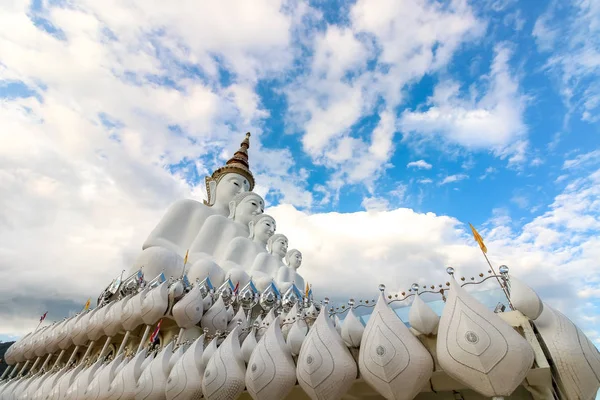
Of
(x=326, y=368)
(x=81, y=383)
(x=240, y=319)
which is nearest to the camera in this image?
(x=326, y=368)

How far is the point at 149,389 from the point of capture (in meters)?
6.65

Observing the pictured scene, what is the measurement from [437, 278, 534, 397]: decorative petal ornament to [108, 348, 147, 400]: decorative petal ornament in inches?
245

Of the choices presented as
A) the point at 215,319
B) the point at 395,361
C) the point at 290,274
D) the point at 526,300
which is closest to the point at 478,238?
the point at 526,300

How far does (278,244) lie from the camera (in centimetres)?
1708

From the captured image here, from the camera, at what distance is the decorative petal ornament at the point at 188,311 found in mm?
9219

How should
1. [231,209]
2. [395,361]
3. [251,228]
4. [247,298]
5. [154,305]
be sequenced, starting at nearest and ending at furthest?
[395,361], [154,305], [247,298], [251,228], [231,209]

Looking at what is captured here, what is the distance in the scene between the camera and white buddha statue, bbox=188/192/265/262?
1565 cm

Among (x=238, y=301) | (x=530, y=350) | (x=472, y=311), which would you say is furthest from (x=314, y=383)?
(x=238, y=301)

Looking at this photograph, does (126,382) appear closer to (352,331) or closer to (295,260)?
(352,331)

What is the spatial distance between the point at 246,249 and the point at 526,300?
1242 cm

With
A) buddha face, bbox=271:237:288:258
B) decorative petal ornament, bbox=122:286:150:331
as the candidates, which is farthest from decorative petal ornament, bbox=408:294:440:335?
buddha face, bbox=271:237:288:258

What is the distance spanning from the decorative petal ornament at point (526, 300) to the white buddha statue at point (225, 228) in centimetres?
1240

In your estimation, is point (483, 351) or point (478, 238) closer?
point (483, 351)

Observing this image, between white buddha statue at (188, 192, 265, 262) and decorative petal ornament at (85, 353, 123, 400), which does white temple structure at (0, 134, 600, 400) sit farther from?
white buddha statue at (188, 192, 265, 262)
